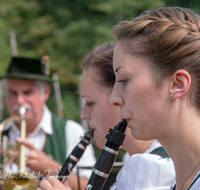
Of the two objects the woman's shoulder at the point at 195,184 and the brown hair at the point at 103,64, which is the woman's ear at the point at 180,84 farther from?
the brown hair at the point at 103,64

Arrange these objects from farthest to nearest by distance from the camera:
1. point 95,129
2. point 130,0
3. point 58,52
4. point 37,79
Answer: point 58,52, point 130,0, point 37,79, point 95,129

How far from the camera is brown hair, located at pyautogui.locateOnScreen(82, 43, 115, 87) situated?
6.73 feet

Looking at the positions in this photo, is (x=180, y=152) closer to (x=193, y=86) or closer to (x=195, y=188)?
(x=195, y=188)

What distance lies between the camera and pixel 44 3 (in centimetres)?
1244

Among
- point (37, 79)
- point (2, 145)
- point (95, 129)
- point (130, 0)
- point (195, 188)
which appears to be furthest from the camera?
point (130, 0)

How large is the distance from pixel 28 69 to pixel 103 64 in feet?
5.81

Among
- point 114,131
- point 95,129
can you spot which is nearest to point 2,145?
point 95,129

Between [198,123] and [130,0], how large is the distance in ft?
32.6

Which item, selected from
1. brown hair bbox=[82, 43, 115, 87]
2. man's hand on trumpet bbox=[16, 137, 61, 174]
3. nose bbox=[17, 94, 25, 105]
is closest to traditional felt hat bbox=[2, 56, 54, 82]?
nose bbox=[17, 94, 25, 105]

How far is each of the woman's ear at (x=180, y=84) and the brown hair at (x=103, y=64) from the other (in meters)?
0.94

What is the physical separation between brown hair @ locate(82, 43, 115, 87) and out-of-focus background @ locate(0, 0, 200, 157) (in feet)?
26.8

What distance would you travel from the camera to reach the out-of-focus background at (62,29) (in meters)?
10.7

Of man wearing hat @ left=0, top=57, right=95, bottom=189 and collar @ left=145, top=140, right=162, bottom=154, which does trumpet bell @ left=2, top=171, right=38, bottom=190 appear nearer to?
collar @ left=145, top=140, right=162, bottom=154

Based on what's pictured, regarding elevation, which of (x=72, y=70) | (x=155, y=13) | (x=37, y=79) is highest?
(x=155, y=13)
